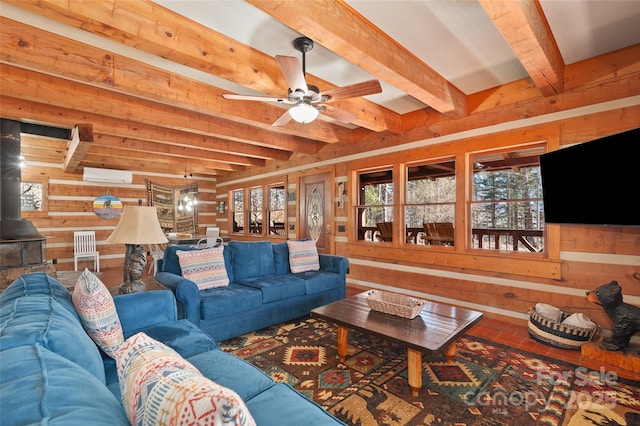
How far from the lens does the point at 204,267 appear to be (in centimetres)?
317

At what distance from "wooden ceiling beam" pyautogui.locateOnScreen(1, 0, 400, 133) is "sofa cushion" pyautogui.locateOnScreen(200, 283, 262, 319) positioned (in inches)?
80.5

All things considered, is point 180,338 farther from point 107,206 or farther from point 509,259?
point 107,206

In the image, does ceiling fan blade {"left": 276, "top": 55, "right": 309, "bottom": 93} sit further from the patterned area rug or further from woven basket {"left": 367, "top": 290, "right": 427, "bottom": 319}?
the patterned area rug

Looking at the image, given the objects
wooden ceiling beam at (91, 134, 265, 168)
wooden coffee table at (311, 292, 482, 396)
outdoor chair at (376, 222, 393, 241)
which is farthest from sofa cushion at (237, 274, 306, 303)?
wooden ceiling beam at (91, 134, 265, 168)

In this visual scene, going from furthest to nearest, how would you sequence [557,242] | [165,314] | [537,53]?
1. [557,242]
2. [537,53]
3. [165,314]

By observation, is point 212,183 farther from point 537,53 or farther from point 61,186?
point 537,53

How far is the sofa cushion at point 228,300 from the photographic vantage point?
9.09ft

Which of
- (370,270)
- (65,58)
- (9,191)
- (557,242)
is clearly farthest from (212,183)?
(557,242)

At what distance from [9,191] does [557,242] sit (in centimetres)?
672

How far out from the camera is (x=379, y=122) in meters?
4.02

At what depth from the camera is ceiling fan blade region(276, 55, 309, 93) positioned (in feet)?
7.00

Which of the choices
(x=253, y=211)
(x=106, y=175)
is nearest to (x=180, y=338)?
(x=253, y=211)

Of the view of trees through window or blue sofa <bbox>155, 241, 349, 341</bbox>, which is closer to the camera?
blue sofa <bbox>155, 241, 349, 341</bbox>

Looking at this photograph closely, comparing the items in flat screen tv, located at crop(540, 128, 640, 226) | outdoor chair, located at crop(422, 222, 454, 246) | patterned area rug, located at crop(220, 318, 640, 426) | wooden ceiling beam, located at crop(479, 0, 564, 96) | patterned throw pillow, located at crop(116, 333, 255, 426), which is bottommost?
patterned area rug, located at crop(220, 318, 640, 426)
